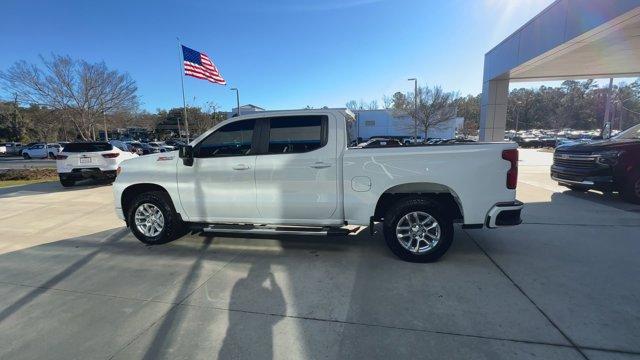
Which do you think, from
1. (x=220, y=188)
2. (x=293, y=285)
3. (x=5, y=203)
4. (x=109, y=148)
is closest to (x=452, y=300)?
(x=293, y=285)

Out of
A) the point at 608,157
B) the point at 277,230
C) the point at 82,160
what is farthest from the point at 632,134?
the point at 82,160

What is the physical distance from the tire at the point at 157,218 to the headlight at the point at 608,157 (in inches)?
358

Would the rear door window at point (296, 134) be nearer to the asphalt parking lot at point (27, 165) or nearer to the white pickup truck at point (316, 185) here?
the white pickup truck at point (316, 185)

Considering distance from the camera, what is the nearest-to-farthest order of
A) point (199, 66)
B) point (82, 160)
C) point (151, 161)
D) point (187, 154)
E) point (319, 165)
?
1. point (319, 165)
2. point (187, 154)
3. point (151, 161)
4. point (82, 160)
5. point (199, 66)

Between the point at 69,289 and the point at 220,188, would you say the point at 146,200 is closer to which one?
the point at 220,188

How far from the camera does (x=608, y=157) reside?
7875mm

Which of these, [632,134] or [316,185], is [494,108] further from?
[316,185]

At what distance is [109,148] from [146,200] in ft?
25.2

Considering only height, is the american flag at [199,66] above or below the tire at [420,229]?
above

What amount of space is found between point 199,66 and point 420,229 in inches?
691

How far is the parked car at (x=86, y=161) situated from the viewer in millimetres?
10922

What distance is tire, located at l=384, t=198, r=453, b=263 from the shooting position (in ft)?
14.1

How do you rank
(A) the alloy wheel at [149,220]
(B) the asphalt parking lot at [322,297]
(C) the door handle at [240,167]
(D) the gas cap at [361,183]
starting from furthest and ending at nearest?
(A) the alloy wheel at [149,220] < (C) the door handle at [240,167] < (D) the gas cap at [361,183] < (B) the asphalt parking lot at [322,297]

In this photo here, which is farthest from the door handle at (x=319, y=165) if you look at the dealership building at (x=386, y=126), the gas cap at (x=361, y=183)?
the dealership building at (x=386, y=126)
